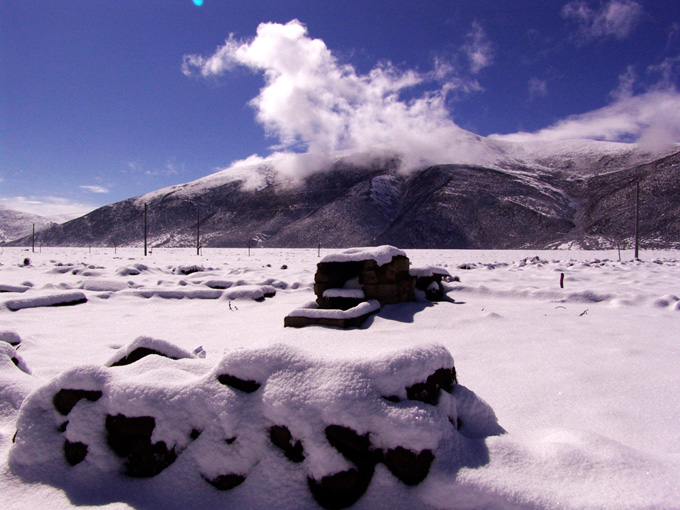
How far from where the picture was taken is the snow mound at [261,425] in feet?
5.89

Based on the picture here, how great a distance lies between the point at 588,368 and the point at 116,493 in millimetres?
3621

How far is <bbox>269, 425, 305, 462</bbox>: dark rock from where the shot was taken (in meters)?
1.88

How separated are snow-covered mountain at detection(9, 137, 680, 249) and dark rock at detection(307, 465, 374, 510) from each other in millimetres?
57809

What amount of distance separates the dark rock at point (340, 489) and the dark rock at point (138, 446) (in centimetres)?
78

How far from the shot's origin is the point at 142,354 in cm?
298

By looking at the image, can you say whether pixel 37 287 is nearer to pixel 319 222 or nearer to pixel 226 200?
pixel 319 222

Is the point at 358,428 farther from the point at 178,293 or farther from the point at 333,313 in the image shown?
the point at 178,293

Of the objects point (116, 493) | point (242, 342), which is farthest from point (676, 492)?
point (242, 342)

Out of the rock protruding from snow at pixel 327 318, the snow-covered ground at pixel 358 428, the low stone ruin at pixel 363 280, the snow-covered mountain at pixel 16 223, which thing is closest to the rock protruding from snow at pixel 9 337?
the snow-covered ground at pixel 358 428

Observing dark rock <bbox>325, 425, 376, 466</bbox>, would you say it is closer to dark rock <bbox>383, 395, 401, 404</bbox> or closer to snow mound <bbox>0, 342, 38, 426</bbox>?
dark rock <bbox>383, 395, 401, 404</bbox>

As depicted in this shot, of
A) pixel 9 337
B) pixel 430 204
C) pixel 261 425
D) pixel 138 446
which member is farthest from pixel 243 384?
pixel 430 204

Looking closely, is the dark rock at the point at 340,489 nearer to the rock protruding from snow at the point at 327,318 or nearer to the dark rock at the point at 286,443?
the dark rock at the point at 286,443

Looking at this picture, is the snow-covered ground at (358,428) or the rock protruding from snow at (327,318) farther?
the rock protruding from snow at (327,318)

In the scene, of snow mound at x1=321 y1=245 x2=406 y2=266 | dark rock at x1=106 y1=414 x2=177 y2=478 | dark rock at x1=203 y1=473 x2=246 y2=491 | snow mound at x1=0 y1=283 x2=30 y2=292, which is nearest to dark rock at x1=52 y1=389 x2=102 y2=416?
dark rock at x1=106 y1=414 x2=177 y2=478
